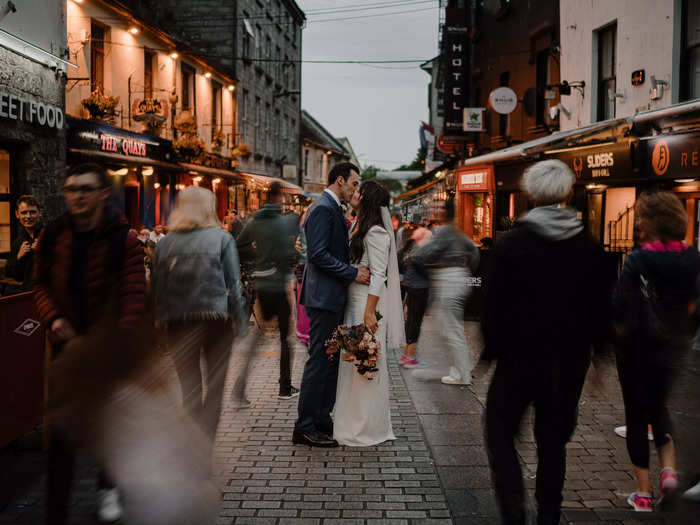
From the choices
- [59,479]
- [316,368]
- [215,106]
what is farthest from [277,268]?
[215,106]

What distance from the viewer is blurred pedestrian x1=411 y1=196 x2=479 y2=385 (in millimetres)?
6977

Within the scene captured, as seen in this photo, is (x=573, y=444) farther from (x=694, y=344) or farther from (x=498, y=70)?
(x=498, y=70)

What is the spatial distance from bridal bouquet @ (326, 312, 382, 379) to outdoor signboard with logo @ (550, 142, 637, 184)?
23.2 feet

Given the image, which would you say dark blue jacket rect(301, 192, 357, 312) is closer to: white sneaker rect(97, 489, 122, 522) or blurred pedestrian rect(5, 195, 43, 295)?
white sneaker rect(97, 489, 122, 522)

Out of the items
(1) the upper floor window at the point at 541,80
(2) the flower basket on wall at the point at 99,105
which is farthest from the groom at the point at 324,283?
(1) the upper floor window at the point at 541,80

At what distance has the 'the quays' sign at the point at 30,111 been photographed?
10.9 m

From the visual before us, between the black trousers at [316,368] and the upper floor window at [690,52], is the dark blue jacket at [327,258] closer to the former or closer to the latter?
the black trousers at [316,368]

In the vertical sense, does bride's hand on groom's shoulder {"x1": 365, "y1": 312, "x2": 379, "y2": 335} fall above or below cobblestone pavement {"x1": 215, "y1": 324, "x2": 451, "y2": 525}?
above

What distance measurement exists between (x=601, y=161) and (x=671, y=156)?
68.2 inches

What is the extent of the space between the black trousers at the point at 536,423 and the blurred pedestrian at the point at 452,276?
12.2 ft

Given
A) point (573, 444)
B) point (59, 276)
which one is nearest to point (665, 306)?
point (573, 444)

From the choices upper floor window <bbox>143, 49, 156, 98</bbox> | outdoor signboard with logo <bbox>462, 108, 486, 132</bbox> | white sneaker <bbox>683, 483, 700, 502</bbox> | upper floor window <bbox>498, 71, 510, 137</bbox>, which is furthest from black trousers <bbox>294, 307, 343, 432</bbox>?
outdoor signboard with logo <bbox>462, 108, 486, 132</bbox>

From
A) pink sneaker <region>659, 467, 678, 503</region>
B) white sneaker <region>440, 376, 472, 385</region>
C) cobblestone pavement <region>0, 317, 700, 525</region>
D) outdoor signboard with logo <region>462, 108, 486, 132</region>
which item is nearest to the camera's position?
cobblestone pavement <region>0, 317, 700, 525</region>

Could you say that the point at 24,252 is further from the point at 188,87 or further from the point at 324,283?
the point at 188,87
